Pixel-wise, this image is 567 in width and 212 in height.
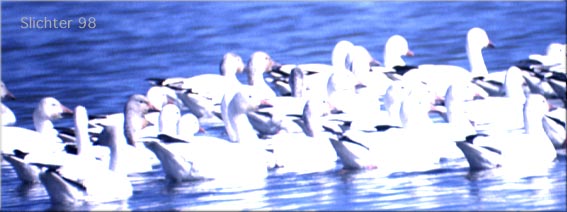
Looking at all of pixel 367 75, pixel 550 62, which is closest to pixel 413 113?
pixel 367 75

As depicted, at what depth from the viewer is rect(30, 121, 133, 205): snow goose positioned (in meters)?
12.7

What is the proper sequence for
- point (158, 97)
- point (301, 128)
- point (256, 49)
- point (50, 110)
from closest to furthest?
1. point (50, 110)
2. point (301, 128)
3. point (158, 97)
4. point (256, 49)

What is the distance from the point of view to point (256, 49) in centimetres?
2556

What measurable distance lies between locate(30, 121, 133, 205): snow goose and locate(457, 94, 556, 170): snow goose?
268cm

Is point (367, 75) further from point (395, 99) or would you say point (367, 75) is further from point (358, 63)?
point (395, 99)

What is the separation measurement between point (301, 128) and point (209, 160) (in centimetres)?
266

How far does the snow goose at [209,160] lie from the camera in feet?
44.5

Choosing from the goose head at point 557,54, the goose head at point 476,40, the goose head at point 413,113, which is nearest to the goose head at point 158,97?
the goose head at point 413,113

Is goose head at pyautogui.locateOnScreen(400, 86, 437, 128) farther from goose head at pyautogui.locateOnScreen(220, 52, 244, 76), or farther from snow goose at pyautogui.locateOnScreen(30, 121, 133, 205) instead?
goose head at pyautogui.locateOnScreen(220, 52, 244, 76)

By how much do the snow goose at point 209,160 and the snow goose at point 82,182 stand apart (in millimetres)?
509

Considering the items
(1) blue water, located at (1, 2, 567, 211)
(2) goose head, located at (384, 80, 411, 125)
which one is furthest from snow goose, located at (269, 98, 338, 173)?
(2) goose head, located at (384, 80, 411, 125)

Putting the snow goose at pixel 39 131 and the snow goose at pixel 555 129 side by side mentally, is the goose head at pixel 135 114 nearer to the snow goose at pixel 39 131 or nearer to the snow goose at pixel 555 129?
the snow goose at pixel 39 131

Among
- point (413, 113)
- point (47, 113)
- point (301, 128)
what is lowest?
point (413, 113)

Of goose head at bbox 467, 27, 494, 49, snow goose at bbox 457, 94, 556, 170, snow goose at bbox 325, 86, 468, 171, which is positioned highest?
goose head at bbox 467, 27, 494, 49
